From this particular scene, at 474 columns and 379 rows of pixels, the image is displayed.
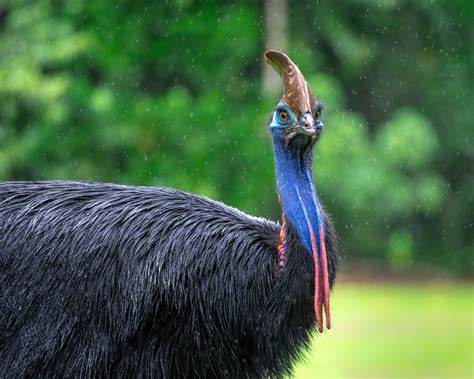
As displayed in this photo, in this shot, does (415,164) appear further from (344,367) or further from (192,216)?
(192,216)

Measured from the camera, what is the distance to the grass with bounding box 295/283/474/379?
1265cm

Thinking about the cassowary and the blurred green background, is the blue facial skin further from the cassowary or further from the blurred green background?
the blurred green background

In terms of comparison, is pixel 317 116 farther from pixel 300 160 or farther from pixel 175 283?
pixel 175 283

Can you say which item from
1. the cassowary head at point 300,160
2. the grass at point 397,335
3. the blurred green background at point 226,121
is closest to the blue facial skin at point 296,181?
the cassowary head at point 300,160

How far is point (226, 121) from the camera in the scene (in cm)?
1272

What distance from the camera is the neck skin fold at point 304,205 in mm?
5027

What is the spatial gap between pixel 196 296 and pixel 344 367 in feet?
26.9

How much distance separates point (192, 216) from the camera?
5262 mm

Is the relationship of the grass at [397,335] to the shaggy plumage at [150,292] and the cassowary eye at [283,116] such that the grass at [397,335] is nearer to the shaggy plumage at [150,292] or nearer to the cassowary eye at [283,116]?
the shaggy plumage at [150,292]

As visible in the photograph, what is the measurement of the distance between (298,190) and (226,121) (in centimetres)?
760

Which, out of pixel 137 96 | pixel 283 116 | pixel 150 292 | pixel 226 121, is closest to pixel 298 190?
pixel 283 116

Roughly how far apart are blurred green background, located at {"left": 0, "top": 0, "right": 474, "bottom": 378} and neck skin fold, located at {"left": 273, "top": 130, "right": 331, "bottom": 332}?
426 centimetres

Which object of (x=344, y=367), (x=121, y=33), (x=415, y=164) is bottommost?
(x=344, y=367)

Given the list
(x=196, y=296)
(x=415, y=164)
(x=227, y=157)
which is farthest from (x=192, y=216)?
(x=415, y=164)
